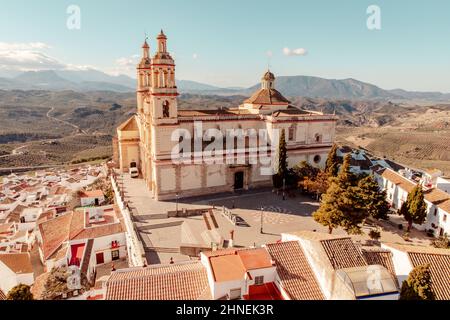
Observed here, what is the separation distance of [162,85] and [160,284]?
65.8 ft

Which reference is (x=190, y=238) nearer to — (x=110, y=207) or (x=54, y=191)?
(x=110, y=207)

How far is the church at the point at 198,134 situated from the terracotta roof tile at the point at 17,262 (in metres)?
11.0

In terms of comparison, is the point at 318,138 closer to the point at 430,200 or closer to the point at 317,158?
the point at 317,158

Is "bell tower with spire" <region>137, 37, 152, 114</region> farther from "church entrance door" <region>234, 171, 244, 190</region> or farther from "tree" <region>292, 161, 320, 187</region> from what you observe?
"tree" <region>292, 161, 320, 187</region>

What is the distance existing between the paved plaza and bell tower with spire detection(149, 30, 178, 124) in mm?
7820

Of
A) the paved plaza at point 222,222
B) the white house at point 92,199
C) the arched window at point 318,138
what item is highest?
the arched window at point 318,138

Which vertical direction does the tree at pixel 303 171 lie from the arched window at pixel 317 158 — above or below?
below

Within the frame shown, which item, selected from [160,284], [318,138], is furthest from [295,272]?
[318,138]

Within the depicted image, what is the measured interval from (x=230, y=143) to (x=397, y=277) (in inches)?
822

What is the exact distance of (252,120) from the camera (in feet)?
112

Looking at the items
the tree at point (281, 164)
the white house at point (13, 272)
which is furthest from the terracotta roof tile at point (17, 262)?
the tree at point (281, 164)

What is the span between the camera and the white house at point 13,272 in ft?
70.9

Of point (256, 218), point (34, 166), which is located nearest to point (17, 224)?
point (256, 218)

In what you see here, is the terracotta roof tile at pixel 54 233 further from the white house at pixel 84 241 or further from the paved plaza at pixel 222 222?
the paved plaza at pixel 222 222
